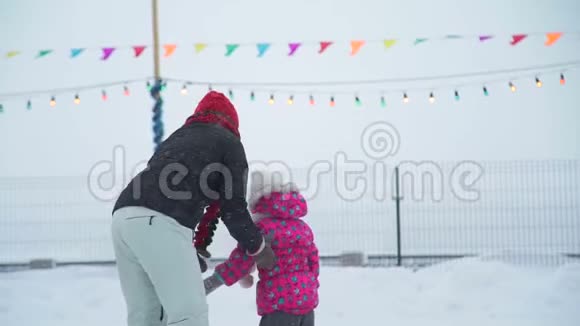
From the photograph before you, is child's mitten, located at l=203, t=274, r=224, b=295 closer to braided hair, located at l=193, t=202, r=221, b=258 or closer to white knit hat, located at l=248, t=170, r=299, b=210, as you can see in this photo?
braided hair, located at l=193, t=202, r=221, b=258

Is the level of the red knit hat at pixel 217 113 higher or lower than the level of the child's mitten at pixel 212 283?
higher

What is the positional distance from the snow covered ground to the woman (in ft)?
9.18

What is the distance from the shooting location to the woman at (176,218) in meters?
2.16

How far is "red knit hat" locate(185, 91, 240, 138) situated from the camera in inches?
101

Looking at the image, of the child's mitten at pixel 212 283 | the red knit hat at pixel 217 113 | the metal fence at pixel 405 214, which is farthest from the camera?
the metal fence at pixel 405 214

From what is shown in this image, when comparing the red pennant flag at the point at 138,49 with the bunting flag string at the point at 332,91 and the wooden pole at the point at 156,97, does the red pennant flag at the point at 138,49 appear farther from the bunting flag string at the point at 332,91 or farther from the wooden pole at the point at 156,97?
the wooden pole at the point at 156,97

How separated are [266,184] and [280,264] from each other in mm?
415

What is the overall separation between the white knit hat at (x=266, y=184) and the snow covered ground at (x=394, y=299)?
232cm

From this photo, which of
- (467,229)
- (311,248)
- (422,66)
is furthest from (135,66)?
(311,248)

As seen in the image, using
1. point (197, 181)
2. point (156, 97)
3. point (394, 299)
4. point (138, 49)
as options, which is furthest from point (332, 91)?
point (197, 181)

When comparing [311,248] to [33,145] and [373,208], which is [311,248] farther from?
[33,145]

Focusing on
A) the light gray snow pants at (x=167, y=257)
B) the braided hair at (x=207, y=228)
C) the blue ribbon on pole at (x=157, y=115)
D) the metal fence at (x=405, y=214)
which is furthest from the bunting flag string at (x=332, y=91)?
the light gray snow pants at (x=167, y=257)

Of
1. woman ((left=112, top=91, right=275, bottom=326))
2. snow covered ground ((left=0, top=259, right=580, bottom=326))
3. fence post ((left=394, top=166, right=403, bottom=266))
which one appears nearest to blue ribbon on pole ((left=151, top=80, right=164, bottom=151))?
snow covered ground ((left=0, top=259, right=580, bottom=326))

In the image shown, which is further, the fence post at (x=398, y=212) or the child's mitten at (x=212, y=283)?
the fence post at (x=398, y=212)
